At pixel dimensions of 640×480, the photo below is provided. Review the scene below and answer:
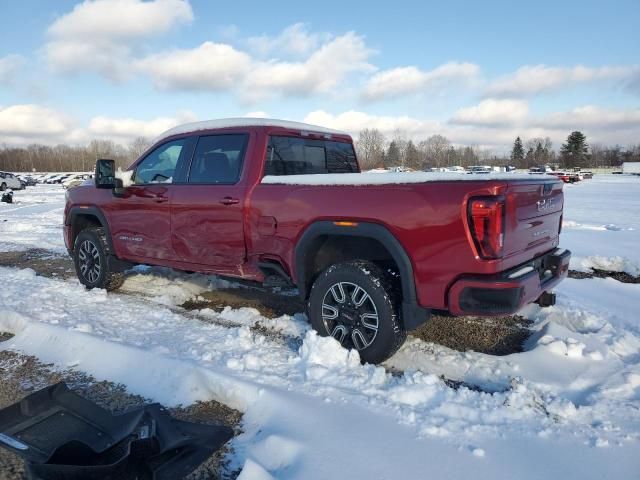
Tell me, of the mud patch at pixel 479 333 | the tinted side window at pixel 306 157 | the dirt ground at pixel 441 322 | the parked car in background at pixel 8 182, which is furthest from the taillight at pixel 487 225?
the parked car in background at pixel 8 182

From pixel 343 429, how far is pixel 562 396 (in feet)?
4.84

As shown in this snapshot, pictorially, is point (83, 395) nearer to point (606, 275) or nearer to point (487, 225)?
point (487, 225)

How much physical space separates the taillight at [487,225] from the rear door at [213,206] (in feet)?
6.73

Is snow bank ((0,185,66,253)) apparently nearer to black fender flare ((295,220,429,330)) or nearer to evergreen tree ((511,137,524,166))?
black fender flare ((295,220,429,330))

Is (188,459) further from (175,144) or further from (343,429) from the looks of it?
(175,144)

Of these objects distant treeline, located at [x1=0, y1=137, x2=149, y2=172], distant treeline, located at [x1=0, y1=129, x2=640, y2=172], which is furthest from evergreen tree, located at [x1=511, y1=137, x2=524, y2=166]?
distant treeline, located at [x1=0, y1=137, x2=149, y2=172]

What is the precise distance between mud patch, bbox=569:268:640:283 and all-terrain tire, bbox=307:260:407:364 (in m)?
3.91

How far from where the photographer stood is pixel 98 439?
2639 millimetres

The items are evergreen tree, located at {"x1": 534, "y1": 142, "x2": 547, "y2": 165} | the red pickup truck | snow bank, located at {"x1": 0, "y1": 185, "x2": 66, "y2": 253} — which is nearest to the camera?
the red pickup truck

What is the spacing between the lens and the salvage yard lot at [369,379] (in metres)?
2.41

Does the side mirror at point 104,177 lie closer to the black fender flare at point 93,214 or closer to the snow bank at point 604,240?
the black fender flare at point 93,214

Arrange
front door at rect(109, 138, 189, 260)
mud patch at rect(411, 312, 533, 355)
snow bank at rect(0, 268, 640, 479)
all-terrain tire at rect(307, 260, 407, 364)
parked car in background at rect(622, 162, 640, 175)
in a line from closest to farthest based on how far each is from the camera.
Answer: snow bank at rect(0, 268, 640, 479)
all-terrain tire at rect(307, 260, 407, 364)
mud patch at rect(411, 312, 533, 355)
front door at rect(109, 138, 189, 260)
parked car in background at rect(622, 162, 640, 175)

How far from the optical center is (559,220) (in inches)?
165

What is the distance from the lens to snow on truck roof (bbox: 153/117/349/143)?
4523 millimetres
